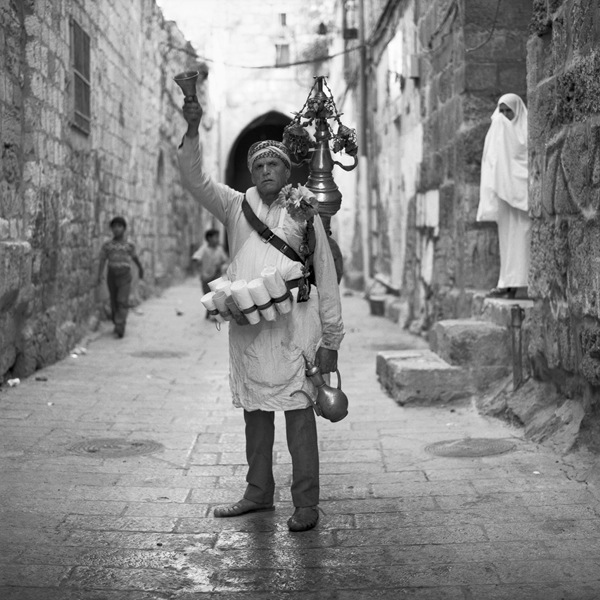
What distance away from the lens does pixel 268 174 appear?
414 cm

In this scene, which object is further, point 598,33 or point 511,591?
point 598,33

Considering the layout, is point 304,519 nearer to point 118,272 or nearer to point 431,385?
point 431,385

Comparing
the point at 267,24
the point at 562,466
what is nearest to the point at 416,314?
the point at 562,466

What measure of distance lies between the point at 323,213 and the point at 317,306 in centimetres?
78

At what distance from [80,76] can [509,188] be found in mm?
4799

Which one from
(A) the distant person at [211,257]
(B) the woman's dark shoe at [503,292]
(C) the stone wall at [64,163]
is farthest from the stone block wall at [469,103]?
(A) the distant person at [211,257]

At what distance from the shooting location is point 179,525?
408cm

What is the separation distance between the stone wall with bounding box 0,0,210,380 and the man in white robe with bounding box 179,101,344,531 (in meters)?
3.37

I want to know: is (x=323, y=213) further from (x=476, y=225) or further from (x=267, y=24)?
(x=267, y=24)

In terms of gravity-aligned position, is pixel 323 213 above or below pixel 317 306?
above

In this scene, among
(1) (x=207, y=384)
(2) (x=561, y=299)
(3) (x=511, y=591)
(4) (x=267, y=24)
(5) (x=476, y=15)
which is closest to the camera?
(3) (x=511, y=591)

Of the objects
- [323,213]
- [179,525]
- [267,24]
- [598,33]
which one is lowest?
[179,525]

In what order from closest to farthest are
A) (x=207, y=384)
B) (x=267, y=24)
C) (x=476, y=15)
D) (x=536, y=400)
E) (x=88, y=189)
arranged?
(x=536, y=400) → (x=207, y=384) → (x=476, y=15) → (x=88, y=189) → (x=267, y=24)

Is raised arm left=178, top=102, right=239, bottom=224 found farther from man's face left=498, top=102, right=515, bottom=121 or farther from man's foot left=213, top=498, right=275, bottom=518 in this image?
man's face left=498, top=102, right=515, bottom=121
